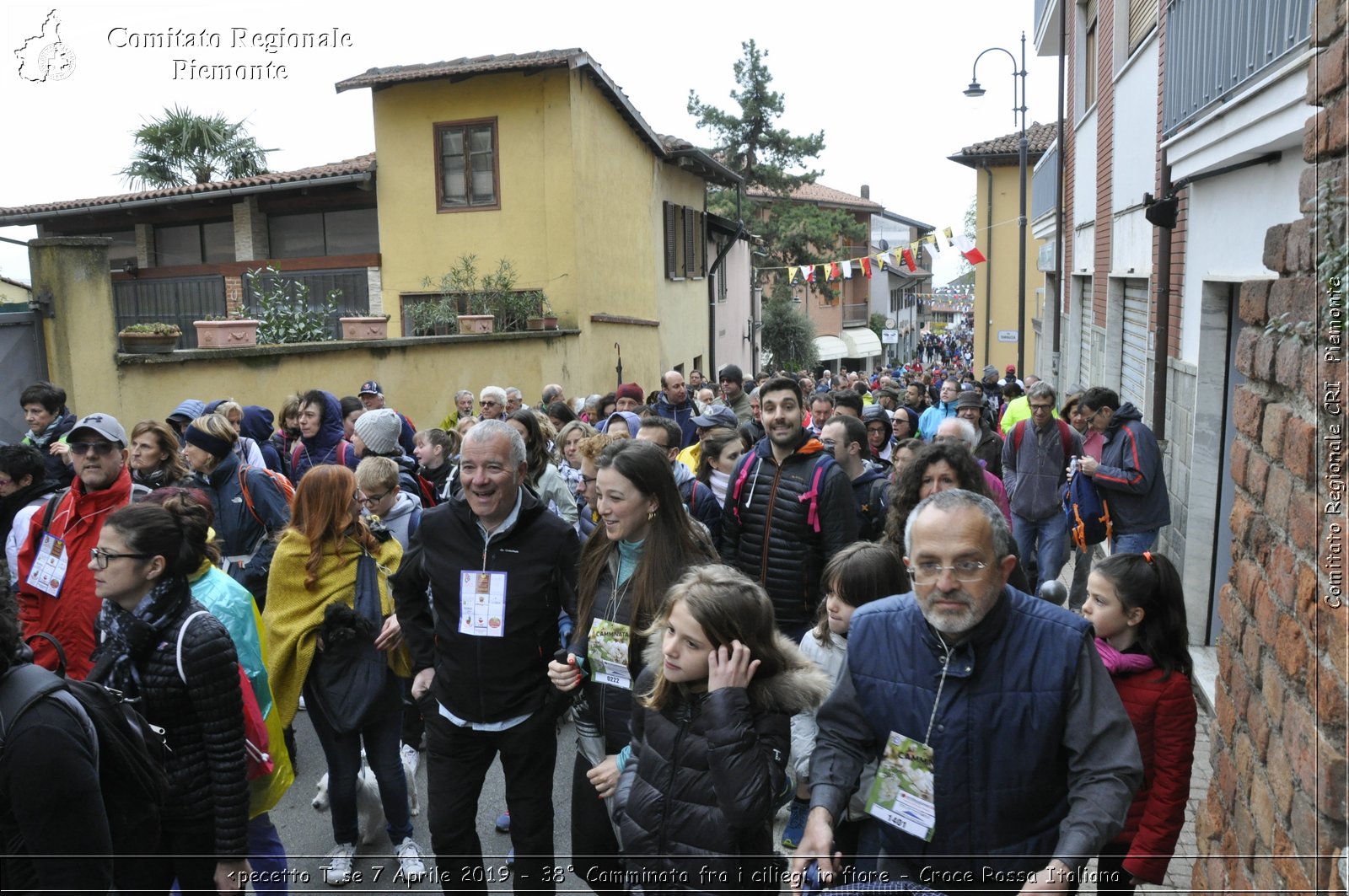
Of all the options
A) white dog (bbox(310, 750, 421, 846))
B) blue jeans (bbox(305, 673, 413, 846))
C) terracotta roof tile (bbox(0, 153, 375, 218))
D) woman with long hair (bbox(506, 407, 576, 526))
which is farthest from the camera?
terracotta roof tile (bbox(0, 153, 375, 218))

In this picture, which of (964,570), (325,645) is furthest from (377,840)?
(964,570)

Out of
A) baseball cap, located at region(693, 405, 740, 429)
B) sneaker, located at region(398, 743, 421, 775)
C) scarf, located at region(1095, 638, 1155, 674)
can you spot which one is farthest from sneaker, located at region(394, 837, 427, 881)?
baseball cap, located at region(693, 405, 740, 429)

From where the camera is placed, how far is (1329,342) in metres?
2.33

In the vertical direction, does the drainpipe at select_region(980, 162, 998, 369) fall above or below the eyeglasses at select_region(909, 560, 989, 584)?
above

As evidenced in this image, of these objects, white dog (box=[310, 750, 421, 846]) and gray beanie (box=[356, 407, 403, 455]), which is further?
gray beanie (box=[356, 407, 403, 455])

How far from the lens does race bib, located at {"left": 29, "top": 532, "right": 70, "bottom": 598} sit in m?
4.85

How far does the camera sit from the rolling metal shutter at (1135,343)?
38.4 ft

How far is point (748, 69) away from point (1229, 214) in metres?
41.5

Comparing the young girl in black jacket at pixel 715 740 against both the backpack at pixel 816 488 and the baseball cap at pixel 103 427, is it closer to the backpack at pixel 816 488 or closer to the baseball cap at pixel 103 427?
the backpack at pixel 816 488

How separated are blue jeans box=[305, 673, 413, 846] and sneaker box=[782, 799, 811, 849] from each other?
1789mm

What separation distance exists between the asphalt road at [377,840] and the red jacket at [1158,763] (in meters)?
2.35

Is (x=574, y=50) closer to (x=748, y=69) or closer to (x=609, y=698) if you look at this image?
(x=609, y=698)

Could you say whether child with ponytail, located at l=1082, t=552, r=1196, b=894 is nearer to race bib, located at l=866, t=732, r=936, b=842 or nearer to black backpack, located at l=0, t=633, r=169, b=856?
race bib, located at l=866, t=732, r=936, b=842

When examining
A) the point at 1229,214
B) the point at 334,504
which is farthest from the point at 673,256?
the point at 334,504
